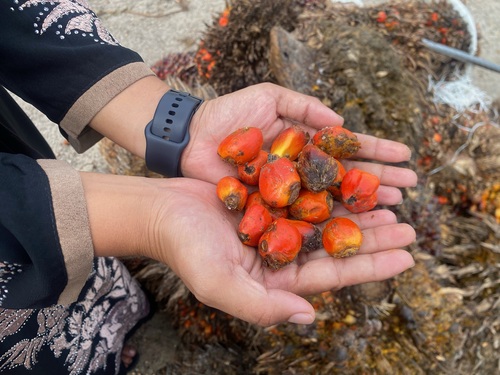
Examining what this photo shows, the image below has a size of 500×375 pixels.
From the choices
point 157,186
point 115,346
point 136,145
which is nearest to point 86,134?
point 136,145

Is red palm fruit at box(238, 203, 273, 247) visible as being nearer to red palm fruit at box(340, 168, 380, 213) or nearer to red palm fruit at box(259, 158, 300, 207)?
red palm fruit at box(259, 158, 300, 207)

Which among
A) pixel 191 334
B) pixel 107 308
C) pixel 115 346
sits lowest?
pixel 191 334

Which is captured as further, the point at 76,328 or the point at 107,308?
the point at 107,308

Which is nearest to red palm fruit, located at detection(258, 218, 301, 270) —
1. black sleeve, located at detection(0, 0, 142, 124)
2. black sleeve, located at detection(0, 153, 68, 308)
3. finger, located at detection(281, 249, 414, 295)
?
finger, located at detection(281, 249, 414, 295)

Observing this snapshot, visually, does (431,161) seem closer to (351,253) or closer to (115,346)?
(351,253)

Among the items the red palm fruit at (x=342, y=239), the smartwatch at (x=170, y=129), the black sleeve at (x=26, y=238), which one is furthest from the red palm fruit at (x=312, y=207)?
the black sleeve at (x=26, y=238)

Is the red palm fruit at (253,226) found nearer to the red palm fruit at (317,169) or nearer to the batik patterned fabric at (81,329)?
the red palm fruit at (317,169)
